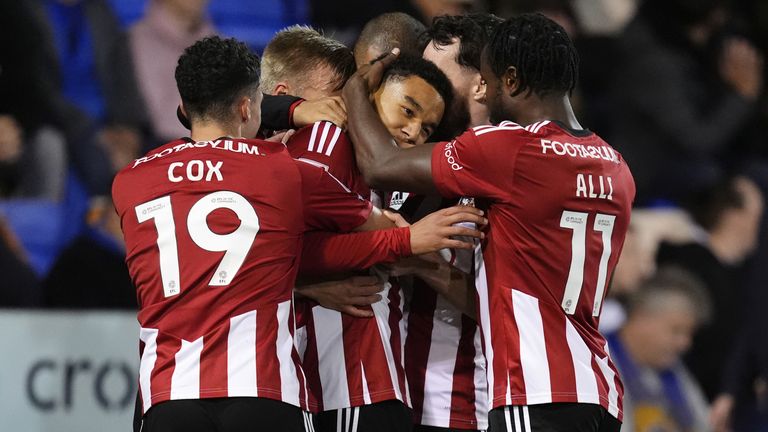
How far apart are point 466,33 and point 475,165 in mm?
886

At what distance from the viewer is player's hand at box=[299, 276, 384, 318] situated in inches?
138

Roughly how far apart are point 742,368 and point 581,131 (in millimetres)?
5523

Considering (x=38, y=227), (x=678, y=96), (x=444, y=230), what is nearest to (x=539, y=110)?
(x=444, y=230)

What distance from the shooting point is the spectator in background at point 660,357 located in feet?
25.8

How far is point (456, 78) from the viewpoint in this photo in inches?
156

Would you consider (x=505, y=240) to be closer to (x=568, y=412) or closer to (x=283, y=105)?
(x=568, y=412)

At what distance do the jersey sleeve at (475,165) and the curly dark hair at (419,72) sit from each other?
0.43 metres

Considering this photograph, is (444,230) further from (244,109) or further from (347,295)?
(244,109)

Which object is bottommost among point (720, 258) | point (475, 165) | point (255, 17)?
point (720, 258)

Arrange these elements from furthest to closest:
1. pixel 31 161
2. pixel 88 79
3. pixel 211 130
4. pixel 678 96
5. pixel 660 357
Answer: pixel 678 96 → pixel 660 357 → pixel 88 79 → pixel 31 161 → pixel 211 130

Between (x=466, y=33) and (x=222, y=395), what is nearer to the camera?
(x=222, y=395)

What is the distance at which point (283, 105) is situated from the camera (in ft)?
12.0

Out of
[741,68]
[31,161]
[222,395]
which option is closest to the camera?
[222,395]

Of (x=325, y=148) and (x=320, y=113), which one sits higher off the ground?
(x=320, y=113)
